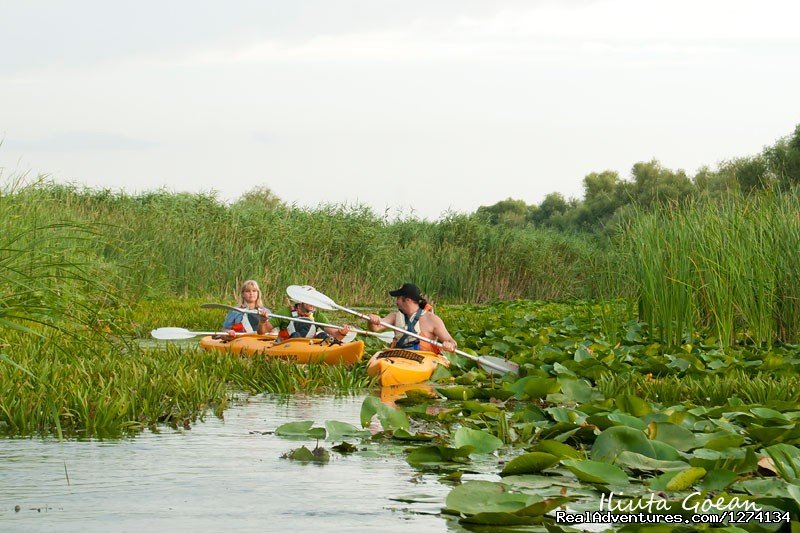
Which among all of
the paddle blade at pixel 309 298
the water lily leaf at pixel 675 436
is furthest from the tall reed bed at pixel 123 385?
the water lily leaf at pixel 675 436

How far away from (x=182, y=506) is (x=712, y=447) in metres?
2.34

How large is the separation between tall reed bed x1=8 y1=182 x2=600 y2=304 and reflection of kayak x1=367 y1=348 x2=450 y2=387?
7.16 metres

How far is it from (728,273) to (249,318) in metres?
5.47

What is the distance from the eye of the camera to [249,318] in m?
12.3

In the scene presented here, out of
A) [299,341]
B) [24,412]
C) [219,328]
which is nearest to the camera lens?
[24,412]

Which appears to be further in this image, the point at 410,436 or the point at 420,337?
the point at 420,337

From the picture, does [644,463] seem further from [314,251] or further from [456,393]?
[314,251]

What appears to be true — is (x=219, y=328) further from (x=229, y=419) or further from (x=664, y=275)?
(x=229, y=419)

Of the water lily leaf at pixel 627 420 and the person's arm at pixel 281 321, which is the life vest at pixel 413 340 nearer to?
the person's arm at pixel 281 321

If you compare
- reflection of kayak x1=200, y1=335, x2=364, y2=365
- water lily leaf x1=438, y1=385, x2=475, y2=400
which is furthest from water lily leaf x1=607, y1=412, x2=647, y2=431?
reflection of kayak x1=200, y1=335, x2=364, y2=365

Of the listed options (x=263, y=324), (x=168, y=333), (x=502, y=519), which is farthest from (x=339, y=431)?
(x=263, y=324)

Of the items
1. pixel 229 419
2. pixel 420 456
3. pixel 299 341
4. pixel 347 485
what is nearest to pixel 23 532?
pixel 347 485

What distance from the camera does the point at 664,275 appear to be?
10648 mm

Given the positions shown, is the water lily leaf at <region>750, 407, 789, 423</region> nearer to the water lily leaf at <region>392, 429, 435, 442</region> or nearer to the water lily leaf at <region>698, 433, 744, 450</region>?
the water lily leaf at <region>698, 433, 744, 450</region>
